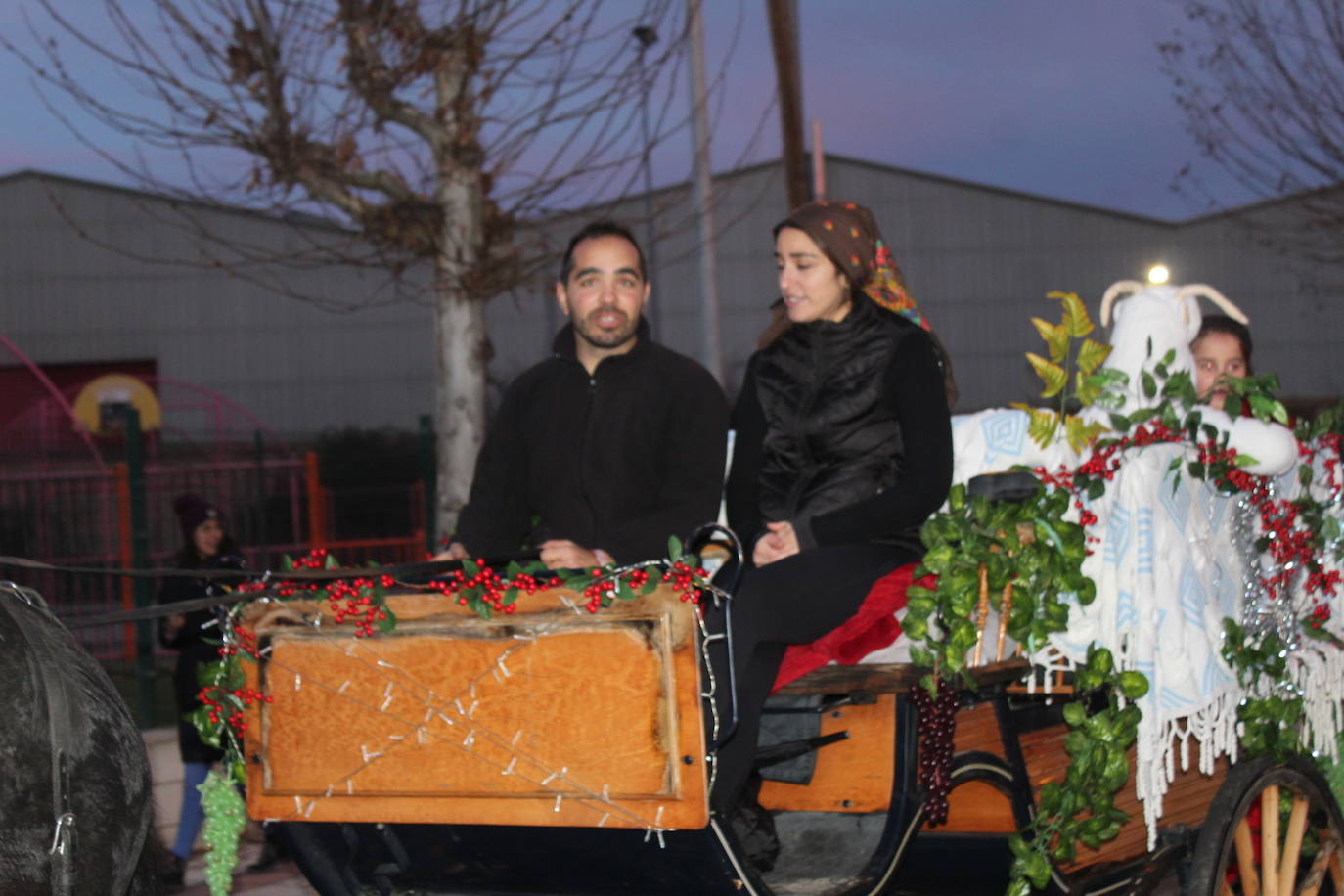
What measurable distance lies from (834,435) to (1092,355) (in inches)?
32.4

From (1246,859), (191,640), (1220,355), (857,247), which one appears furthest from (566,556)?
(191,640)

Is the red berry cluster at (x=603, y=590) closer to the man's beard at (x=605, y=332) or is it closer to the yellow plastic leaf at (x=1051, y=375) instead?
the man's beard at (x=605, y=332)

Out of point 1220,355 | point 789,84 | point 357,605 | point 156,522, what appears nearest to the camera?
point 357,605

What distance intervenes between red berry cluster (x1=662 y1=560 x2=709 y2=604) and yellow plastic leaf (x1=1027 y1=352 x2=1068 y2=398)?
4.83ft

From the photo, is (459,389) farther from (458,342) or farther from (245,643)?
(245,643)

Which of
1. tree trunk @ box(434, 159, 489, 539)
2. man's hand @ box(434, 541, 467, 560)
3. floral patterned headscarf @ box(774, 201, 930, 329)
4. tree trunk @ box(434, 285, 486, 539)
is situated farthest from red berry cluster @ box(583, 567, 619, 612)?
tree trunk @ box(434, 285, 486, 539)

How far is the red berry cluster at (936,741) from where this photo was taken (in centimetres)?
331

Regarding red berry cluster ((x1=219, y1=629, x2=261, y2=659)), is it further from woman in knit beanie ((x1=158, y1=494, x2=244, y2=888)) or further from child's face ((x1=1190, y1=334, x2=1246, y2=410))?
child's face ((x1=1190, y1=334, x2=1246, y2=410))

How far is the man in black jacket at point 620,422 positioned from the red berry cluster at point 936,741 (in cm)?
69

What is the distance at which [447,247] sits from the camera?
7.10m

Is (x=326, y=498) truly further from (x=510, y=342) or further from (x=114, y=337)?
(x=114, y=337)

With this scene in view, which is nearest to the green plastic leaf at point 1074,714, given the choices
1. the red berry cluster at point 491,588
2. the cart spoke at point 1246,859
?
the cart spoke at point 1246,859

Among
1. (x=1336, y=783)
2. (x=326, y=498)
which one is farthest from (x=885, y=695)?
(x=326, y=498)

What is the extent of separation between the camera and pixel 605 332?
3.69 metres
